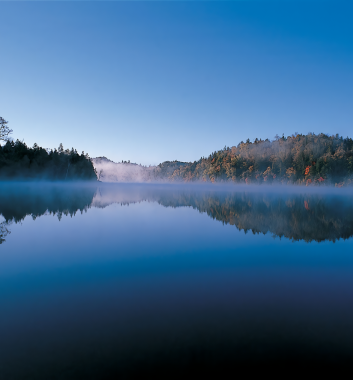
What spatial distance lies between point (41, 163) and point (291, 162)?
10937 cm

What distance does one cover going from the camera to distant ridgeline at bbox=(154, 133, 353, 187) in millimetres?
93312

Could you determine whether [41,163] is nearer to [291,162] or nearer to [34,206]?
[34,206]

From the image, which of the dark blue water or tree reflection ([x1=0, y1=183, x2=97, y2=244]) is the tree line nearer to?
tree reflection ([x1=0, y1=183, x2=97, y2=244])

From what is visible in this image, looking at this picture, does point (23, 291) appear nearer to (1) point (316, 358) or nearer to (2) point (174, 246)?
(2) point (174, 246)

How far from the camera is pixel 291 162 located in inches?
4360

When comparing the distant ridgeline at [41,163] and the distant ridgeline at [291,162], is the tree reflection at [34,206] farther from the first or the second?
the distant ridgeline at [291,162]

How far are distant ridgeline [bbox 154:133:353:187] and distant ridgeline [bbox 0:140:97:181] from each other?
77887mm

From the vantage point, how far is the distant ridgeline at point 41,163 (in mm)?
76812

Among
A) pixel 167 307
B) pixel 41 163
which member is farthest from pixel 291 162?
pixel 167 307

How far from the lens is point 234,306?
14.0ft

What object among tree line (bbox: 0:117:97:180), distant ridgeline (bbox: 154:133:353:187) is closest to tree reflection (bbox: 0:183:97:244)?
tree line (bbox: 0:117:97:180)

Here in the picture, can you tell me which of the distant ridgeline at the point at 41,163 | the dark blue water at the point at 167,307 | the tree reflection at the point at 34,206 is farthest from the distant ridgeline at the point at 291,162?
the dark blue water at the point at 167,307

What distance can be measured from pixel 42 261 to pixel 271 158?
416 feet

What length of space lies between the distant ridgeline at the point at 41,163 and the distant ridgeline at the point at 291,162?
256 feet
